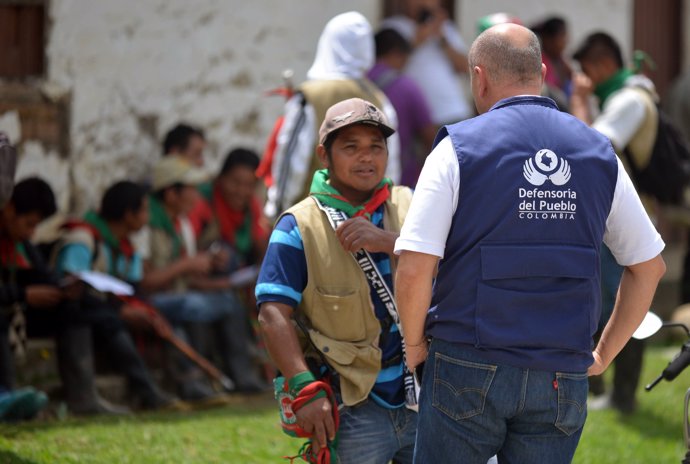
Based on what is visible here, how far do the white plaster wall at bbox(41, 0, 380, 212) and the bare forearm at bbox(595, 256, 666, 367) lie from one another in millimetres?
4765

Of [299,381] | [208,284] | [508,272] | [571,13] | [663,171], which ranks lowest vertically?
[208,284]

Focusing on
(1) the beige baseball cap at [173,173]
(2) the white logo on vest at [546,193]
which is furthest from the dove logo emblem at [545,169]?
(1) the beige baseball cap at [173,173]

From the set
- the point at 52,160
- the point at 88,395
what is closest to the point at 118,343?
the point at 88,395

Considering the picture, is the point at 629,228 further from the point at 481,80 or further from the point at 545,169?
the point at 481,80

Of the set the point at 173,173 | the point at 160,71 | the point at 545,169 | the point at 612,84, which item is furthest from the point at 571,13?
the point at 545,169

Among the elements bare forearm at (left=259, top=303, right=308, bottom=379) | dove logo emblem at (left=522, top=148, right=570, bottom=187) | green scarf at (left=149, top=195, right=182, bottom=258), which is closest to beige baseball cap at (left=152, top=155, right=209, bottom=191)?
green scarf at (left=149, top=195, right=182, bottom=258)

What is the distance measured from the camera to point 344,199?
390cm

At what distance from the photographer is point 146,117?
7.98 meters

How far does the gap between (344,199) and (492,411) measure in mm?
989

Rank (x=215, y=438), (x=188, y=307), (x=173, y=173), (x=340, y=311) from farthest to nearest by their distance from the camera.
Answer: (x=173, y=173)
(x=188, y=307)
(x=215, y=438)
(x=340, y=311)

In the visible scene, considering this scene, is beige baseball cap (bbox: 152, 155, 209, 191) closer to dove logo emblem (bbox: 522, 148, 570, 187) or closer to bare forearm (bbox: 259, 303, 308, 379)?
bare forearm (bbox: 259, 303, 308, 379)

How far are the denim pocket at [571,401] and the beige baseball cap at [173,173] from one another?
4726 millimetres

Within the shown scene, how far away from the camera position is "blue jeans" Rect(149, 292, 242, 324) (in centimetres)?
752

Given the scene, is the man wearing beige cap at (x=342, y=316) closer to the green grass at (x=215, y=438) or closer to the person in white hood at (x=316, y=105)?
the green grass at (x=215, y=438)
